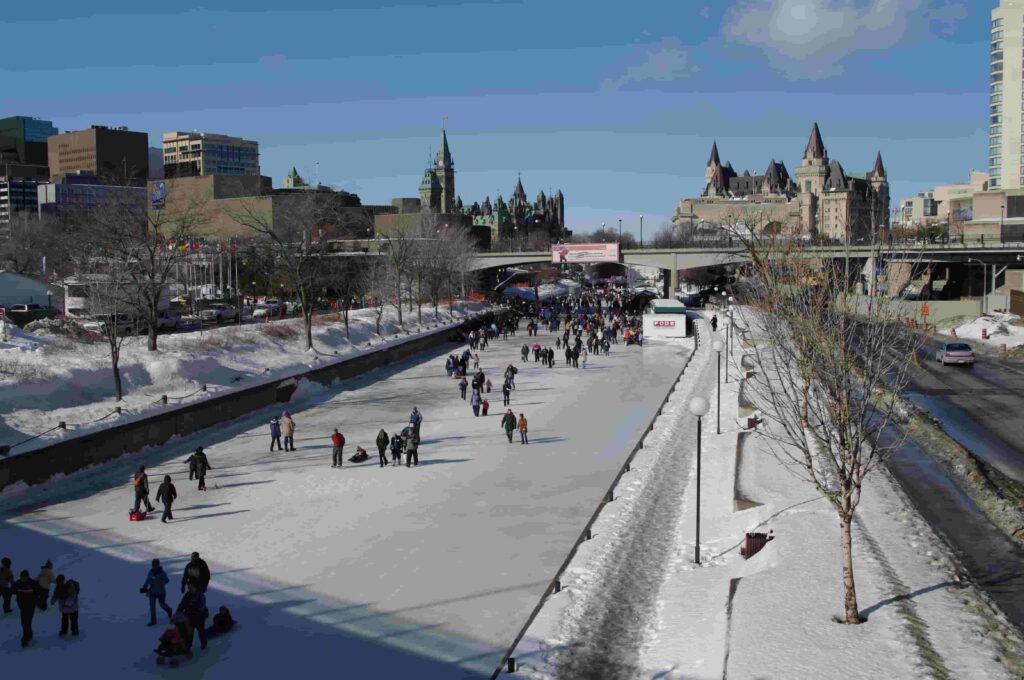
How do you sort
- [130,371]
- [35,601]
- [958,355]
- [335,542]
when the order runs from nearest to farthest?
1. [35,601]
2. [335,542]
3. [130,371]
4. [958,355]

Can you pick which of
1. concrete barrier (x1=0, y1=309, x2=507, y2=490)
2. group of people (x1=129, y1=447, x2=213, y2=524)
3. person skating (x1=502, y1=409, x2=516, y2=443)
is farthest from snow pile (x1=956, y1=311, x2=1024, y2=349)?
group of people (x1=129, y1=447, x2=213, y2=524)

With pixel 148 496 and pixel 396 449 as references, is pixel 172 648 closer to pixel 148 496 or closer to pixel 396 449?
pixel 148 496

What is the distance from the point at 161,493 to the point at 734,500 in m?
11.7

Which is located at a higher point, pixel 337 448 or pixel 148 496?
pixel 337 448

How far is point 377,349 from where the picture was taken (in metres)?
46.4

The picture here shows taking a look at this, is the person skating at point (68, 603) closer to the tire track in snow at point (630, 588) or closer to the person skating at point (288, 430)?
the tire track in snow at point (630, 588)

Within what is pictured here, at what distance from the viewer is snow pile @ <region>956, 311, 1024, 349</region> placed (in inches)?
2055

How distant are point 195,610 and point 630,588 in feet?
22.2

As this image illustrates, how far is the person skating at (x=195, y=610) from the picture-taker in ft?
41.5

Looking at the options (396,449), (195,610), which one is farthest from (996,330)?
(195,610)

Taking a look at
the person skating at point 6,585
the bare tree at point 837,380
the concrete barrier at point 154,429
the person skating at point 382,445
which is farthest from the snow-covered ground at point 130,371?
the bare tree at point 837,380

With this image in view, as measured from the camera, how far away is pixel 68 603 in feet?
42.9

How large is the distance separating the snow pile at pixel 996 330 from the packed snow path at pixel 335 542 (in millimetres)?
31528

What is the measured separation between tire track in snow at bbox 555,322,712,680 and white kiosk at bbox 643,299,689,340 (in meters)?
38.4
